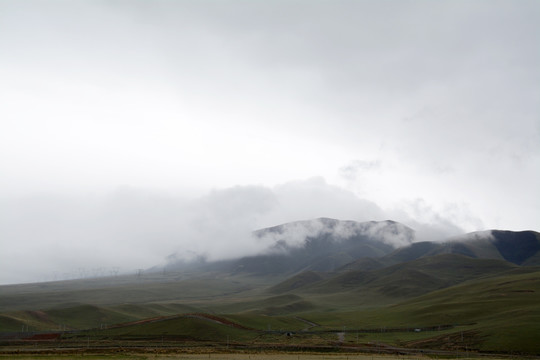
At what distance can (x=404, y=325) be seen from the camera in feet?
458

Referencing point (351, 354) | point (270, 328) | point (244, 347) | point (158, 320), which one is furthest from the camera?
point (270, 328)

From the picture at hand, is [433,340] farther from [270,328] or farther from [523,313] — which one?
[270,328]

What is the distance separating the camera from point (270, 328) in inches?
5640

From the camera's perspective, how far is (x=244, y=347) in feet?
314

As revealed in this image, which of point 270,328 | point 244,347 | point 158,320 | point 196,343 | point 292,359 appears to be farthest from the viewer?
point 270,328

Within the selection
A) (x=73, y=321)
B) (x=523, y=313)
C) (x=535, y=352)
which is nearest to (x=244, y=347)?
(x=535, y=352)

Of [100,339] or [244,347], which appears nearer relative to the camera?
[244,347]

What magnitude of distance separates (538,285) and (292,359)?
497 ft

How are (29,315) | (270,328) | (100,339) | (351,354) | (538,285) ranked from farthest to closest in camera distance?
(538,285)
(29,315)
(270,328)
(100,339)
(351,354)

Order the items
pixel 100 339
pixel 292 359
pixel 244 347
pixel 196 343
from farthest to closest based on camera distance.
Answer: pixel 100 339 < pixel 196 343 < pixel 244 347 < pixel 292 359

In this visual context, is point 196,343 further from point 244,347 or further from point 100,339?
point 100,339

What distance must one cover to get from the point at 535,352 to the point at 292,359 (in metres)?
50.4

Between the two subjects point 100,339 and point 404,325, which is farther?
point 404,325

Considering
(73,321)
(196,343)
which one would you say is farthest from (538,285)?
(73,321)
